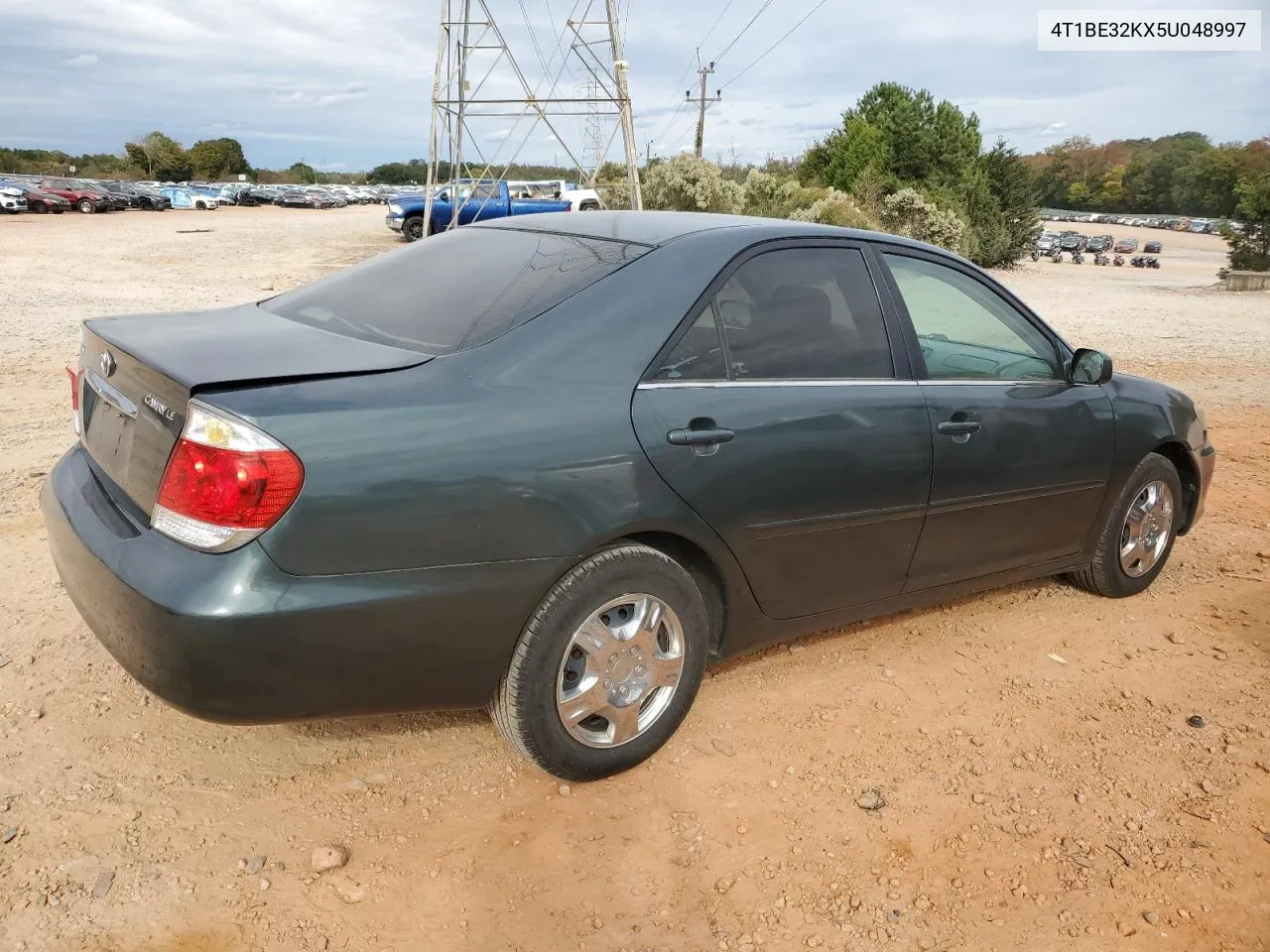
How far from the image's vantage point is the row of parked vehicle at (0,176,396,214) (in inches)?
1602

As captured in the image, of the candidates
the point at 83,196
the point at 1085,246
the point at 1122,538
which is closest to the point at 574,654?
the point at 1122,538

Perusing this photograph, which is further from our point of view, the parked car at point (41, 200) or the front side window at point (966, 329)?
the parked car at point (41, 200)

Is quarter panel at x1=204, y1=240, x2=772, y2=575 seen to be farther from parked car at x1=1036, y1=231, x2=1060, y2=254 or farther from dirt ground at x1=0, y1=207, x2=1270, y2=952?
parked car at x1=1036, y1=231, x2=1060, y2=254

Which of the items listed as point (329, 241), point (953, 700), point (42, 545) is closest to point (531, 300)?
point (953, 700)

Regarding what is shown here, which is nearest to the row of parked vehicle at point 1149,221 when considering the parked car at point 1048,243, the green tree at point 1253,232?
the parked car at point 1048,243

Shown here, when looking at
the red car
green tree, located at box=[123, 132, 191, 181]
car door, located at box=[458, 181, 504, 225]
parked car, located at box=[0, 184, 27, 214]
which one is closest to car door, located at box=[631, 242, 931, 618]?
car door, located at box=[458, 181, 504, 225]

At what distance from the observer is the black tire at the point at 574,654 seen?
2.65 m

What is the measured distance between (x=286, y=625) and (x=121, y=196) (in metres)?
51.9

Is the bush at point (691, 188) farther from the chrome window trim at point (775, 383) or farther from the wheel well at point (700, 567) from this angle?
the wheel well at point (700, 567)

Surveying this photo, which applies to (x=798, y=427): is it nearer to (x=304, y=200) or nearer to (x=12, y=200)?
(x=12, y=200)

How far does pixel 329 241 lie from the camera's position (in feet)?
88.5

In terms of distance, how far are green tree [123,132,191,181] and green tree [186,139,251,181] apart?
240 cm

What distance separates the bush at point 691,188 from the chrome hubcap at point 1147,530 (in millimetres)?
19024

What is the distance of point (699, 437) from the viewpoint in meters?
2.83
